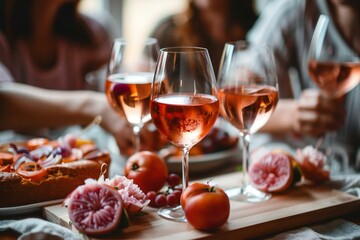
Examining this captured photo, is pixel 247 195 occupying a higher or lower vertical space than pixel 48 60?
lower

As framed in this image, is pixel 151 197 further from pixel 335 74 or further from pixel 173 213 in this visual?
pixel 335 74

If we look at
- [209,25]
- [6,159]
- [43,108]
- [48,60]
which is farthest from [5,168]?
[209,25]

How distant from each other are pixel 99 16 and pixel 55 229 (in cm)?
186

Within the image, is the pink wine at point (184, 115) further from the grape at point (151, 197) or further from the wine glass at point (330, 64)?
the wine glass at point (330, 64)

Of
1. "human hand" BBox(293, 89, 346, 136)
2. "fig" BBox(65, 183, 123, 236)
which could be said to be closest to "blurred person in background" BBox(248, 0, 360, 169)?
"human hand" BBox(293, 89, 346, 136)

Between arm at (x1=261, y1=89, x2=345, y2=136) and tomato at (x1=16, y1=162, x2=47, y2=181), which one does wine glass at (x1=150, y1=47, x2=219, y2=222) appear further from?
arm at (x1=261, y1=89, x2=345, y2=136)

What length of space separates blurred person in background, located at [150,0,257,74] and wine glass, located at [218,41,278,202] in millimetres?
1778

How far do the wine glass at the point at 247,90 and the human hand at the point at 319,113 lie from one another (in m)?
0.60

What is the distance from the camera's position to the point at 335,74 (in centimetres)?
144

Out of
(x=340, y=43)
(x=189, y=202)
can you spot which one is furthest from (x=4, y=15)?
(x=189, y=202)

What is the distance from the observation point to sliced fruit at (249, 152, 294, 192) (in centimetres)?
116

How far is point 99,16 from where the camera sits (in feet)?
8.52

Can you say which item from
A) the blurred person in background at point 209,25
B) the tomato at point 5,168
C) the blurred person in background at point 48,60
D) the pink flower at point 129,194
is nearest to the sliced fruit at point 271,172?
the pink flower at point 129,194

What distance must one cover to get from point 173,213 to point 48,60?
1.57 m
